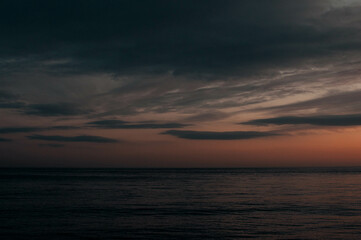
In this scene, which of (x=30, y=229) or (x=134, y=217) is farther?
(x=134, y=217)

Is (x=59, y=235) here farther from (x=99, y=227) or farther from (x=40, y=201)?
(x=40, y=201)

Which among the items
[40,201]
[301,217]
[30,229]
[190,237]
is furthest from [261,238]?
[40,201]

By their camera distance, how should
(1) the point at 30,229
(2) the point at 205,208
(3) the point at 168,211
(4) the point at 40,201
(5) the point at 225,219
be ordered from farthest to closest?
(4) the point at 40,201 < (2) the point at 205,208 < (3) the point at 168,211 < (5) the point at 225,219 < (1) the point at 30,229

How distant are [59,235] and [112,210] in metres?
9.93

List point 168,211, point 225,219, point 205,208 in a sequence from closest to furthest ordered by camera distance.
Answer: point 225,219
point 168,211
point 205,208

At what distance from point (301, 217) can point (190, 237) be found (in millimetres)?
11166

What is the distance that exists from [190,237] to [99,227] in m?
6.82

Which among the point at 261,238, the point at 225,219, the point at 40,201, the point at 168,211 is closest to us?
the point at 261,238

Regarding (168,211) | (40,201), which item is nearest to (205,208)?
(168,211)

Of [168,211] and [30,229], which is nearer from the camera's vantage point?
[30,229]

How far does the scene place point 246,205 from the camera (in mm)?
33969

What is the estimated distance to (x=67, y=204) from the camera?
35.0m

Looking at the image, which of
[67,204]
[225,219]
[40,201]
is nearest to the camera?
[225,219]

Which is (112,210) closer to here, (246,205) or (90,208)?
(90,208)
